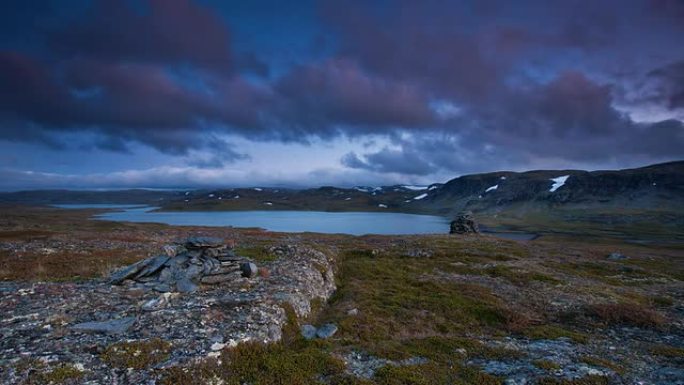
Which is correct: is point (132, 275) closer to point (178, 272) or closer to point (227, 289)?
point (178, 272)

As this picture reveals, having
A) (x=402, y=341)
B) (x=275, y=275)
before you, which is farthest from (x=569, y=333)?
(x=275, y=275)

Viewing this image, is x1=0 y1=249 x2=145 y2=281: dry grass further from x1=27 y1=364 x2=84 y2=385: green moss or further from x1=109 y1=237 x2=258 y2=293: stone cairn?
x1=27 y1=364 x2=84 y2=385: green moss

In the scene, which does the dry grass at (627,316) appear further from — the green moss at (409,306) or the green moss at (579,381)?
the green moss at (579,381)

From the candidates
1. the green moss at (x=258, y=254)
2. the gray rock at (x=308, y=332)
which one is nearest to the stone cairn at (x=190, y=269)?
the green moss at (x=258, y=254)

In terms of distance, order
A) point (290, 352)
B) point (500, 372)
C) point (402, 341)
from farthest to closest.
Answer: point (402, 341) < point (290, 352) < point (500, 372)

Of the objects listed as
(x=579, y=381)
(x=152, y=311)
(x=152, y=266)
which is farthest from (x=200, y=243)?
(x=579, y=381)

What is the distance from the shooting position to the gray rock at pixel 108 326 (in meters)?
13.4

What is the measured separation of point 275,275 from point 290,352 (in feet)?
38.2

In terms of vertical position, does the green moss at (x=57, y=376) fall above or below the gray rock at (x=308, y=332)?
above

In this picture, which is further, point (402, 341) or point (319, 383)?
point (402, 341)

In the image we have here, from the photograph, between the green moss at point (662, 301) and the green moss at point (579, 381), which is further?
the green moss at point (662, 301)

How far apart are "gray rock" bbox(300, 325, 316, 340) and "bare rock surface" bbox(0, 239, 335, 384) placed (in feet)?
3.19

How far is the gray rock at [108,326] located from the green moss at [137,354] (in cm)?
145

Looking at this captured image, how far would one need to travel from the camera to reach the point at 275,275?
976 inches
